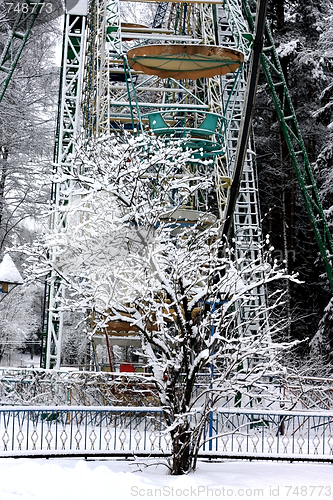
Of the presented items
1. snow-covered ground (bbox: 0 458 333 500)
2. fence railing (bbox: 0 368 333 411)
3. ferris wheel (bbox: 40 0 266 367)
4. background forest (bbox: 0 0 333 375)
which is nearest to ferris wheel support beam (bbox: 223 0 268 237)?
ferris wheel (bbox: 40 0 266 367)

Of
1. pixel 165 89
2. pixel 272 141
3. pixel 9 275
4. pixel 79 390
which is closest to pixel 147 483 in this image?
pixel 79 390

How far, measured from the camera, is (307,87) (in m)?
27.9

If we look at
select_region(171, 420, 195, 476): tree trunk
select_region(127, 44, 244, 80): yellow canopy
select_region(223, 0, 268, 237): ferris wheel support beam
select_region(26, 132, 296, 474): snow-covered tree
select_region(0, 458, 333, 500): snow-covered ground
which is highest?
select_region(127, 44, 244, 80): yellow canopy

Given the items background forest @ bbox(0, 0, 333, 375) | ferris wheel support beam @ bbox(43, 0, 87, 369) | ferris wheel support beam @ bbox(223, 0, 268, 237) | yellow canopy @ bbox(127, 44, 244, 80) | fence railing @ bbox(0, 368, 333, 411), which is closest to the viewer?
ferris wheel support beam @ bbox(223, 0, 268, 237)

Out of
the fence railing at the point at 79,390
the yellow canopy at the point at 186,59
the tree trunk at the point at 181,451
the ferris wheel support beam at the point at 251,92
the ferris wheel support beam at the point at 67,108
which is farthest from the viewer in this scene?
the ferris wheel support beam at the point at 67,108

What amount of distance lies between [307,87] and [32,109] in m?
10.8

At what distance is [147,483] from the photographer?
28.7 feet

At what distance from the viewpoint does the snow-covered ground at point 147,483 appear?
26.5 feet

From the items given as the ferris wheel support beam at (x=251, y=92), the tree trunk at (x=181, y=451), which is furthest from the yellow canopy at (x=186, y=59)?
the tree trunk at (x=181, y=451)

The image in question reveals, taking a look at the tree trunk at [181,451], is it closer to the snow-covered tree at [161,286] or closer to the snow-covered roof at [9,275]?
the snow-covered tree at [161,286]

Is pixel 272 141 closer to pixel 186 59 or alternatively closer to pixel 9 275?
pixel 186 59

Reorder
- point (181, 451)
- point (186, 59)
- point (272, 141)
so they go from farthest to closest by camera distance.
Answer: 1. point (272, 141)
2. point (186, 59)
3. point (181, 451)

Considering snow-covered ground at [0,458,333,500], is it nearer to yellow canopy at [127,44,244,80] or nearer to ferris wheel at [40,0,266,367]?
ferris wheel at [40,0,266,367]

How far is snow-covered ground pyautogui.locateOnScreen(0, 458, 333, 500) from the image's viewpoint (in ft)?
26.5
